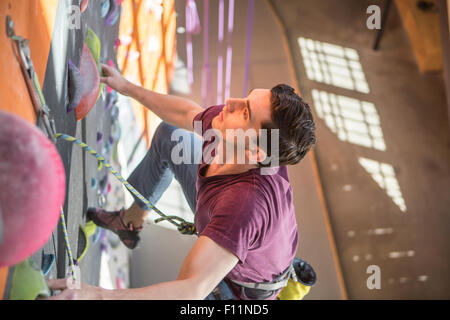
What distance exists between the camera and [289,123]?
3.67 feet

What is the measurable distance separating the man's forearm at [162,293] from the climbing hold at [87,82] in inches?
25.7

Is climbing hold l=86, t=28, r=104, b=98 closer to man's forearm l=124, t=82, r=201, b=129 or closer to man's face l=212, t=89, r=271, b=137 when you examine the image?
man's forearm l=124, t=82, r=201, b=129

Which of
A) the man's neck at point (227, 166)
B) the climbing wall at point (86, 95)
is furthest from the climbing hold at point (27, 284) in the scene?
the man's neck at point (227, 166)

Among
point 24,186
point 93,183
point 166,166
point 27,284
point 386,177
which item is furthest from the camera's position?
point 386,177

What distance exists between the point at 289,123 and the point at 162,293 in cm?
48

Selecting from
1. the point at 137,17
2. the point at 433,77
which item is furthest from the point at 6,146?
the point at 433,77

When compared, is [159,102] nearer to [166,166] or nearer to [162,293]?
[166,166]

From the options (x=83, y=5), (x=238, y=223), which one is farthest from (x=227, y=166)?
(x=83, y=5)

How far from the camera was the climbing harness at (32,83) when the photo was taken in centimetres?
87

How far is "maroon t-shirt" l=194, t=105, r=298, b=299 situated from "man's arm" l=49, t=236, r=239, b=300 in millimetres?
22

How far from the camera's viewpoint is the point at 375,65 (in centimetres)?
324

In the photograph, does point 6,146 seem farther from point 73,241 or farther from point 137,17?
point 137,17

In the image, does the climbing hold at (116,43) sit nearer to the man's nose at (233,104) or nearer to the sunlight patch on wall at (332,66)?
the man's nose at (233,104)
